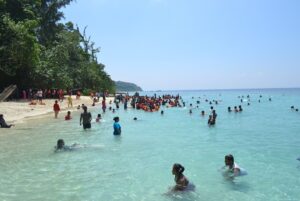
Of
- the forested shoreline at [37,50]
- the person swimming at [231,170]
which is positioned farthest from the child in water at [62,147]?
the forested shoreline at [37,50]

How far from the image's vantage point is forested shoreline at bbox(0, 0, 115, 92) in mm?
37394

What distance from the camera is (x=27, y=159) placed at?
14.8 metres

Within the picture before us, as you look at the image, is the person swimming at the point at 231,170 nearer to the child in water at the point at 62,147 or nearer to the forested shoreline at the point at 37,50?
the child in water at the point at 62,147

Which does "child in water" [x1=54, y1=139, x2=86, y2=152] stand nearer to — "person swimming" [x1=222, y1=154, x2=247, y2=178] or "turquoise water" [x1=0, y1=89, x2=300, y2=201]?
"turquoise water" [x1=0, y1=89, x2=300, y2=201]

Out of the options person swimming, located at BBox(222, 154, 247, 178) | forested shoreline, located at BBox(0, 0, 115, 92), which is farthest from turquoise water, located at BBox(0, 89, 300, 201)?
forested shoreline, located at BBox(0, 0, 115, 92)

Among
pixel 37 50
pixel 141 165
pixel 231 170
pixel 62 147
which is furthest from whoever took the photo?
pixel 37 50

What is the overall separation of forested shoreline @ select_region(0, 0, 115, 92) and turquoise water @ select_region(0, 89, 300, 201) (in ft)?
50.5

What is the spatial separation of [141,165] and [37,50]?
2820cm

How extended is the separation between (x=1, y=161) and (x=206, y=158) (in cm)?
744

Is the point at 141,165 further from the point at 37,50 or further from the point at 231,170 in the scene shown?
the point at 37,50

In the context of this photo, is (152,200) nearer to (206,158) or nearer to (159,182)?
(159,182)

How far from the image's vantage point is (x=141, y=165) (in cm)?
1405

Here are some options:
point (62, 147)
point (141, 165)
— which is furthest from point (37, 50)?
point (141, 165)

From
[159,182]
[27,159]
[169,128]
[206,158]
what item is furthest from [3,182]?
[169,128]
